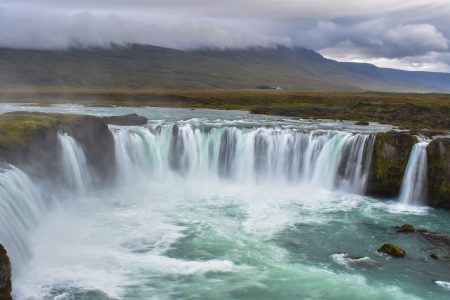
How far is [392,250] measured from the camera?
21.9 m

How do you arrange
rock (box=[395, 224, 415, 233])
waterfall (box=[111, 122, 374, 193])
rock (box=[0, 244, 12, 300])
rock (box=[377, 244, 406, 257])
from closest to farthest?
rock (box=[0, 244, 12, 300]), rock (box=[377, 244, 406, 257]), rock (box=[395, 224, 415, 233]), waterfall (box=[111, 122, 374, 193])

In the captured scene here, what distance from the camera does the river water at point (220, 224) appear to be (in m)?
18.5

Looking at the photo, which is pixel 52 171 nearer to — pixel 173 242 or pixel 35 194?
pixel 35 194

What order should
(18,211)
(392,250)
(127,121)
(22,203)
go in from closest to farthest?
(18,211)
(392,250)
(22,203)
(127,121)

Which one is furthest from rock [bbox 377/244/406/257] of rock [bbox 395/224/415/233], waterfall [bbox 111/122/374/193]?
waterfall [bbox 111/122/374/193]

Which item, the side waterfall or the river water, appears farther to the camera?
the side waterfall

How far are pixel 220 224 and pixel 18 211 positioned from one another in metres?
10.1

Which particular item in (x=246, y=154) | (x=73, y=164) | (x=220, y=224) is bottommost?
(x=220, y=224)

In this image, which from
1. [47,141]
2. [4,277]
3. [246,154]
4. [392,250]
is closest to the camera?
[4,277]

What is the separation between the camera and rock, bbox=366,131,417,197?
33.0 meters

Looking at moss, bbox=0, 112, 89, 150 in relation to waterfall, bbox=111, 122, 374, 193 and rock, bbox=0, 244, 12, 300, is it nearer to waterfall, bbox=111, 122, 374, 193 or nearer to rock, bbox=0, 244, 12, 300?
waterfall, bbox=111, 122, 374, 193

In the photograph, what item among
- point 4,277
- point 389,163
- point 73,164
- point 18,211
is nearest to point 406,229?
point 389,163

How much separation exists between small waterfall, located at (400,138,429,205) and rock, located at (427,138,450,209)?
37 cm

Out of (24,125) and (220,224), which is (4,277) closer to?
(220,224)
